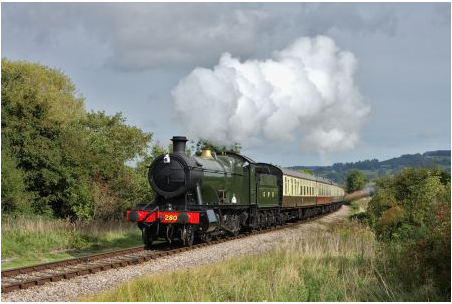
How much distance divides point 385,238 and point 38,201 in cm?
1767

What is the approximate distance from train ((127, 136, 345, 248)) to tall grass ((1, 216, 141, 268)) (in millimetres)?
2373

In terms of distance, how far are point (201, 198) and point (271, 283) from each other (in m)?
8.24

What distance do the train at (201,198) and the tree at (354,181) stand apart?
4373 inches

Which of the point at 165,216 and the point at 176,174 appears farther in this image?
the point at 176,174

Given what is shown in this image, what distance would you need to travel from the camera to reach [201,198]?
61.1 feet

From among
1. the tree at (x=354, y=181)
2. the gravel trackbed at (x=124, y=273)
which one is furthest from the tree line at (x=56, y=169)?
the tree at (x=354, y=181)

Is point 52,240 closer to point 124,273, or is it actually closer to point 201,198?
point 201,198

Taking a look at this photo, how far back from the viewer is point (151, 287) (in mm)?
10195

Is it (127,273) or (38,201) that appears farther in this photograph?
(38,201)

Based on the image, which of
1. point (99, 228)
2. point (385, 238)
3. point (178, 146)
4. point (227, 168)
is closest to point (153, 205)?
point (178, 146)

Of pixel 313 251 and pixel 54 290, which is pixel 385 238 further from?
pixel 54 290

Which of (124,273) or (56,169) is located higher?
(56,169)

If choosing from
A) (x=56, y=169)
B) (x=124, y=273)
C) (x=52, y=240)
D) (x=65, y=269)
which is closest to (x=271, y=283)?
(x=124, y=273)

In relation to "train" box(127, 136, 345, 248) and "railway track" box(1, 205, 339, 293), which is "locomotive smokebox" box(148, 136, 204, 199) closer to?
"train" box(127, 136, 345, 248)
